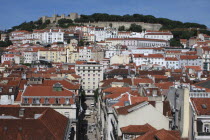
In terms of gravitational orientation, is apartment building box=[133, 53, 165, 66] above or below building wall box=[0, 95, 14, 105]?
above

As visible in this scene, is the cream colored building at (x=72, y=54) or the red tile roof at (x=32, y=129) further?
the cream colored building at (x=72, y=54)

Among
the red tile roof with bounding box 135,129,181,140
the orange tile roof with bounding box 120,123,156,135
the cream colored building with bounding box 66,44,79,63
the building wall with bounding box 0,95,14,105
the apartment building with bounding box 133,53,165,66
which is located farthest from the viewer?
the cream colored building with bounding box 66,44,79,63

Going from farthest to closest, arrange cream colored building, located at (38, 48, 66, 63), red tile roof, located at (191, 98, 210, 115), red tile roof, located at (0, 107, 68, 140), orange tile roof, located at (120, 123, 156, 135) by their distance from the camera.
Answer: cream colored building, located at (38, 48, 66, 63), orange tile roof, located at (120, 123, 156, 135), red tile roof, located at (0, 107, 68, 140), red tile roof, located at (191, 98, 210, 115)

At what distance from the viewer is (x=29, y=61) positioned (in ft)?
445

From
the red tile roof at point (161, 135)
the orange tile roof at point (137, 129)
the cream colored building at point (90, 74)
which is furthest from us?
the cream colored building at point (90, 74)

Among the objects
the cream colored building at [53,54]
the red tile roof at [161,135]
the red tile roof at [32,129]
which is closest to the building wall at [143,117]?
Answer: the red tile roof at [161,135]

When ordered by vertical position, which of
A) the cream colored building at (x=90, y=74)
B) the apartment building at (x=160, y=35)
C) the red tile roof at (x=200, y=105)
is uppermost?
the apartment building at (x=160, y=35)

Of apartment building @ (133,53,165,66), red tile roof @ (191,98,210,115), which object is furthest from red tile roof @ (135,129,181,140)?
apartment building @ (133,53,165,66)

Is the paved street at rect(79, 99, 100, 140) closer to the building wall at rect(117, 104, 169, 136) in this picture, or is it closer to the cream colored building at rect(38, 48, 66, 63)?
the building wall at rect(117, 104, 169, 136)

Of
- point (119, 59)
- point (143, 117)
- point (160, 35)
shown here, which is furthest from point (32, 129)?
point (160, 35)

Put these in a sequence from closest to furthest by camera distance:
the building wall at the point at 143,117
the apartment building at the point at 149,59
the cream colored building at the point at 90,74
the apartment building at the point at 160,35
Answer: the building wall at the point at 143,117 < the cream colored building at the point at 90,74 < the apartment building at the point at 149,59 < the apartment building at the point at 160,35

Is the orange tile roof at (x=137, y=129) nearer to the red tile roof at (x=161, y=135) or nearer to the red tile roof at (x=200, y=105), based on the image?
the red tile roof at (x=161, y=135)

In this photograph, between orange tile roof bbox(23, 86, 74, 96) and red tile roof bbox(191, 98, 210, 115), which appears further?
orange tile roof bbox(23, 86, 74, 96)

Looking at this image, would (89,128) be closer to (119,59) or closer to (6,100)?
(6,100)
